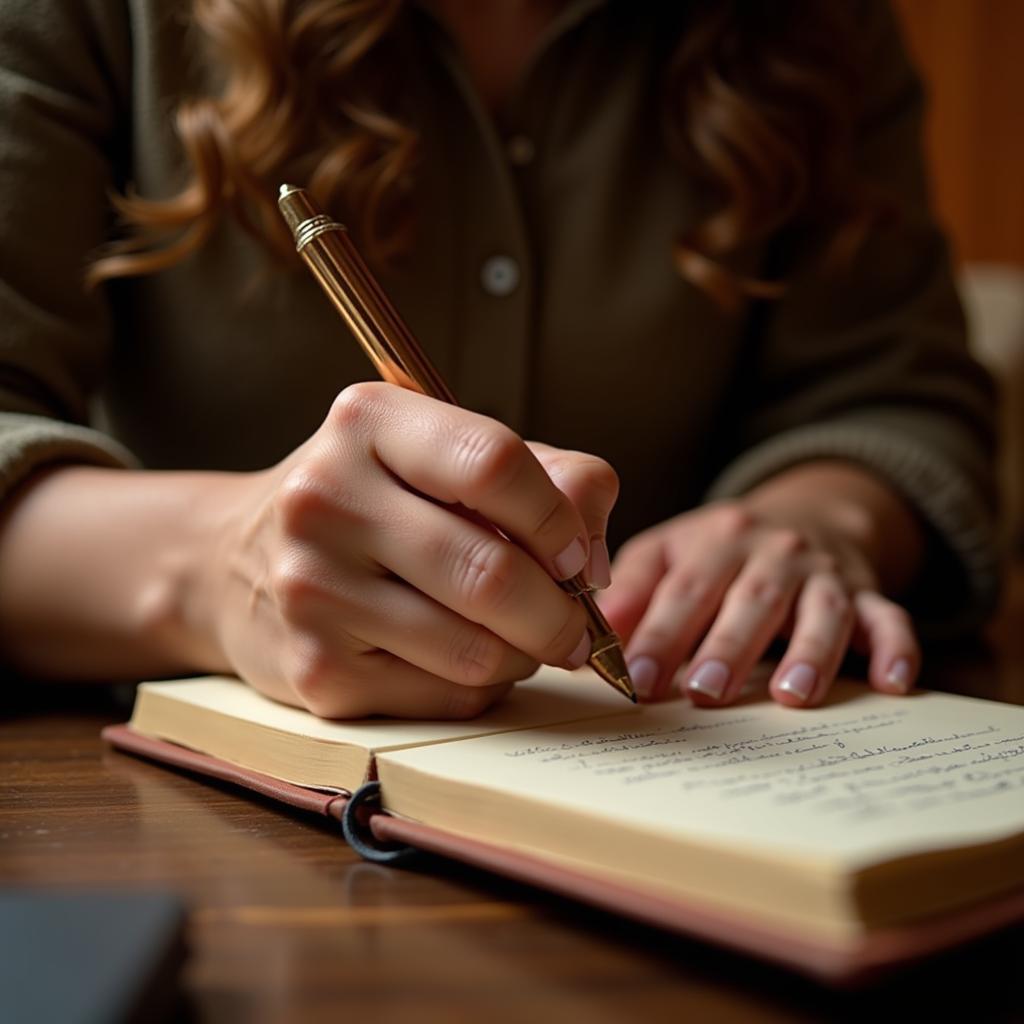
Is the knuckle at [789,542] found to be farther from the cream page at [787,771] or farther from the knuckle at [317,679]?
the knuckle at [317,679]

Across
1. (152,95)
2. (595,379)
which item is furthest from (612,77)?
(152,95)

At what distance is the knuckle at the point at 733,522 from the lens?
2.04 feet

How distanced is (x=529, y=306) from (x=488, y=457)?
0.45 metres

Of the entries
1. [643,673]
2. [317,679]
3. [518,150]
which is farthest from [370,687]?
[518,150]

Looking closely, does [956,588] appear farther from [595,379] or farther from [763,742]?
[763,742]

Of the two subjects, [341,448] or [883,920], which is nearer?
[883,920]

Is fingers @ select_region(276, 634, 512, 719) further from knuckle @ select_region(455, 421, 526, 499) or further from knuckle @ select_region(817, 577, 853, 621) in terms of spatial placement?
knuckle @ select_region(817, 577, 853, 621)

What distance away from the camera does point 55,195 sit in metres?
0.72

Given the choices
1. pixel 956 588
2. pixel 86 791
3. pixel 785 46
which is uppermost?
pixel 785 46

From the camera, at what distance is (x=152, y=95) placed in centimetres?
76

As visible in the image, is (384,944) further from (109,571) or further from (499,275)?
(499,275)

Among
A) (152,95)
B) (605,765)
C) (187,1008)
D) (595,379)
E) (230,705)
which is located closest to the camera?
(187,1008)

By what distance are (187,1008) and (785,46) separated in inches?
33.3

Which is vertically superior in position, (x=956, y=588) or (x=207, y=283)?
(x=207, y=283)
